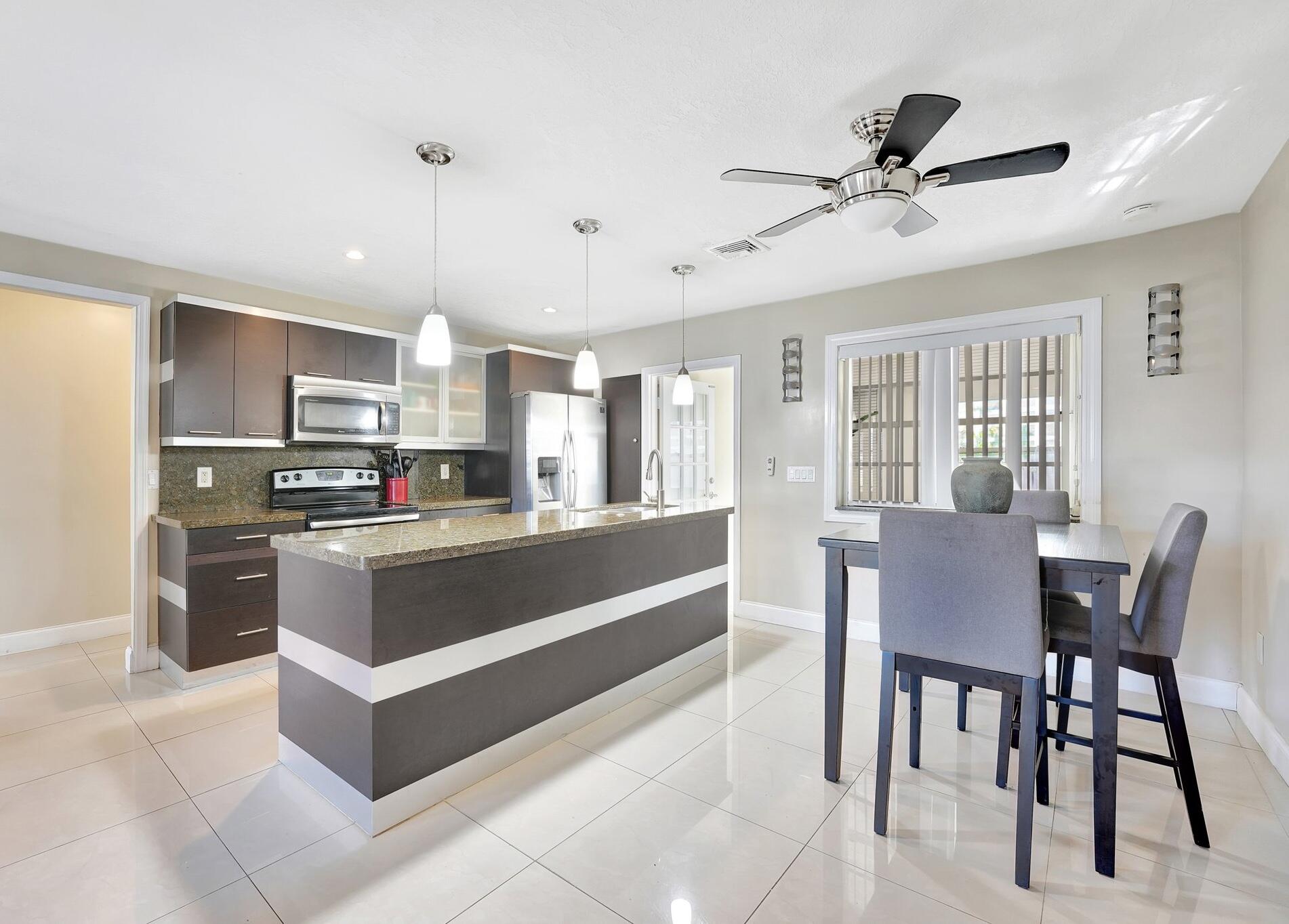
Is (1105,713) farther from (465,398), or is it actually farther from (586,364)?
(465,398)

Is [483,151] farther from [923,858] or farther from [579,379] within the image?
[923,858]

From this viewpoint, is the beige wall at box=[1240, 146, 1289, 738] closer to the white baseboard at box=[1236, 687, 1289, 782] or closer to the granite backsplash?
the white baseboard at box=[1236, 687, 1289, 782]

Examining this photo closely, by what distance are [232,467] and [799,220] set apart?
3812mm

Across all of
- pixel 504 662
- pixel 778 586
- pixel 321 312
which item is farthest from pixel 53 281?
pixel 778 586

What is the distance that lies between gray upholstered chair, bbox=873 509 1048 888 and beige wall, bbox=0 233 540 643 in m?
4.03

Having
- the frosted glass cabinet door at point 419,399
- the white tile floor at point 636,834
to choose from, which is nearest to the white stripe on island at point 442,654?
the white tile floor at point 636,834

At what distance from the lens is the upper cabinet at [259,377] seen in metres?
3.64

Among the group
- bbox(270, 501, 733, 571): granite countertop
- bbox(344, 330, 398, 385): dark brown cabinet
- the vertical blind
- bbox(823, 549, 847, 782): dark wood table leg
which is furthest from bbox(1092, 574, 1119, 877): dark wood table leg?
bbox(344, 330, 398, 385): dark brown cabinet

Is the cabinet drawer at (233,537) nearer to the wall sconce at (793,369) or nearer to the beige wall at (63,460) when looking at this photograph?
the beige wall at (63,460)

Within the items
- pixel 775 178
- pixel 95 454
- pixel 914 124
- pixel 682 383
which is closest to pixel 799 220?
pixel 775 178

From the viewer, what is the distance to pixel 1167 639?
1.87m

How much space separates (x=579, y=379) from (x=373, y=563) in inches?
62.7

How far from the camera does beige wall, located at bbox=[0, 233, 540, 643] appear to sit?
3084 millimetres

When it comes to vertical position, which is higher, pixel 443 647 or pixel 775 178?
pixel 775 178
